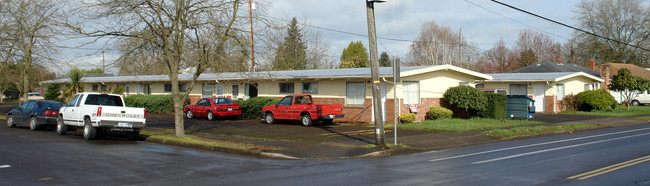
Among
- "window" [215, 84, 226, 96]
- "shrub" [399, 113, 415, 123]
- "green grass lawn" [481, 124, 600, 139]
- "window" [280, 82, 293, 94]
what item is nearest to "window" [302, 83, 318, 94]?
"window" [280, 82, 293, 94]

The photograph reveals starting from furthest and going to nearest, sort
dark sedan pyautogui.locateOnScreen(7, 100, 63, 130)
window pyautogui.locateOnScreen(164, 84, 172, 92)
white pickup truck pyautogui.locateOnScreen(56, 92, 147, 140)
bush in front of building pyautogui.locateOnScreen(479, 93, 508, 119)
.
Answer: window pyautogui.locateOnScreen(164, 84, 172, 92)
bush in front of building pyautogui.locateOnScreen(479, 93, 508, 119)
dark sedan pyautogui.locateOnScreen(7, 100, 63, 130)
white pickup truck pyautogui.locateOnScreen(56, 92, 147, 140)

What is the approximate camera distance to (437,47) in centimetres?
5669

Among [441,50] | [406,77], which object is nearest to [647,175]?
Result: [406,77]

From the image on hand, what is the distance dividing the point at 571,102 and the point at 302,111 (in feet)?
71.8

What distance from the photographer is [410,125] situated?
21.8 meters

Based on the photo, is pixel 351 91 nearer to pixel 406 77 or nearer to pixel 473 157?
pixel 406 77

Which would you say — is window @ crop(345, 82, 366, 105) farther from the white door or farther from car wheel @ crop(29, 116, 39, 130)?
the white door

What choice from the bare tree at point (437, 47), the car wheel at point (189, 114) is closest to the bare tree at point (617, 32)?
Result: the bare tree at point (437, 47)

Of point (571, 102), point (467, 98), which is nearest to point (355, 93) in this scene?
point (467, 98)

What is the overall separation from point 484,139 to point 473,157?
549 cm

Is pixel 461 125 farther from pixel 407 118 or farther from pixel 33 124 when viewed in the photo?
pixel 33 124

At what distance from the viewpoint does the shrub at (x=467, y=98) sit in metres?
24.7

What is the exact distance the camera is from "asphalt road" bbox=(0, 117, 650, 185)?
27.8 feet

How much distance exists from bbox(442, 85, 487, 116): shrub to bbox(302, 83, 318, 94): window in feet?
23.5
